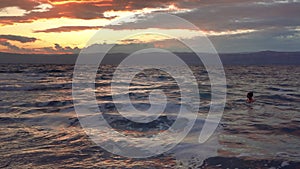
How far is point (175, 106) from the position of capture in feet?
54.4

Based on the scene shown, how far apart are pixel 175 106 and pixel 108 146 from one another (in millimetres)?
8166

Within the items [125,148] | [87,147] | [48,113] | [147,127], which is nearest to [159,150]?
[125,148]

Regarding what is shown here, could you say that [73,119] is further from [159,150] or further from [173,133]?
[159,150]

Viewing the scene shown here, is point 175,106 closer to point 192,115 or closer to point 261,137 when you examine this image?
point 192,115

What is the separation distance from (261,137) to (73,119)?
7863 mm

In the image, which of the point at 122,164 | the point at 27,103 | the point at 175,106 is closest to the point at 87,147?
the point at 122,164

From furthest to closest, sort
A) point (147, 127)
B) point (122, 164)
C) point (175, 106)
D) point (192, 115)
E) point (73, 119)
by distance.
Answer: point (175, 106) → point (192, 115) → point (73, 119) → point (147, 127) → point (122, 164)

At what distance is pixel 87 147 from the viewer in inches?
346

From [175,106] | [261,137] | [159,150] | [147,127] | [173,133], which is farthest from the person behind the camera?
[175,106]

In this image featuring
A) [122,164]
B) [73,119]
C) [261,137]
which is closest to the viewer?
[122,164]

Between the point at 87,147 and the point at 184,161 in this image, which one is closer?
the point at 184,161

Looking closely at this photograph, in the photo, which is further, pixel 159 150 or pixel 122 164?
pixel 159 150

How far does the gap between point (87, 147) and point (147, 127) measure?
10.9 feet

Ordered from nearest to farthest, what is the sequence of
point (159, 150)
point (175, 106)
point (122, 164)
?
point (122, 164) < point (159, 150) < point (175, 106)
